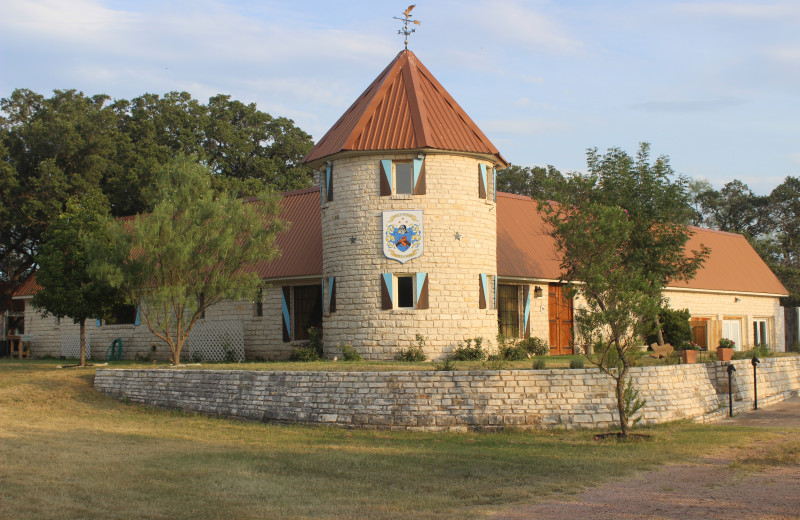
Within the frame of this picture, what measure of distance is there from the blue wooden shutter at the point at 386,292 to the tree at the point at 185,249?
4077 mm

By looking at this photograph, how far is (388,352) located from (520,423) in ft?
20.7

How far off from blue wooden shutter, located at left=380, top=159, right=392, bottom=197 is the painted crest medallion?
60 centimetres

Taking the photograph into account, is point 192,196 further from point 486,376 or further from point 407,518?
point 407,518

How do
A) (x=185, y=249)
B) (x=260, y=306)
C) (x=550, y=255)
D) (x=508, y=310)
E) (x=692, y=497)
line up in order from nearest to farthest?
(x=692, y=497) < (x=185, y=249) < (x=508, y=310) < (x=260, y=306) < (x=550, y=255)

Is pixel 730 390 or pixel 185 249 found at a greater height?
pixel 185 249

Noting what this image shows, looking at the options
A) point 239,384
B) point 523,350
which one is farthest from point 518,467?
point 523,350

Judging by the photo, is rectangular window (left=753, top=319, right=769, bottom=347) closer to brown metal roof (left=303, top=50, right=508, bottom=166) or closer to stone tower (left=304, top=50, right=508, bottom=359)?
brown metal roof (left=303, top=50, right=508, bottom=166)

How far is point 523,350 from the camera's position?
24.0 m

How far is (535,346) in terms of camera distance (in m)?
25.2

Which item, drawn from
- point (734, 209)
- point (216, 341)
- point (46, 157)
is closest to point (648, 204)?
point (216, 341)

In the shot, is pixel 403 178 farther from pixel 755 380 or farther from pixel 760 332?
pixel 760 332

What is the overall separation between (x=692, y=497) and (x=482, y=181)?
44.9ft

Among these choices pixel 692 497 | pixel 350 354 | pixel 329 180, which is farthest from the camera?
pixel 329 180

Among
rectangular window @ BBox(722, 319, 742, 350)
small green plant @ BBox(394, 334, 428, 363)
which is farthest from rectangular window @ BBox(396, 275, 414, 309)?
rectangular window @ BBox(722, 319, 742, 350)
